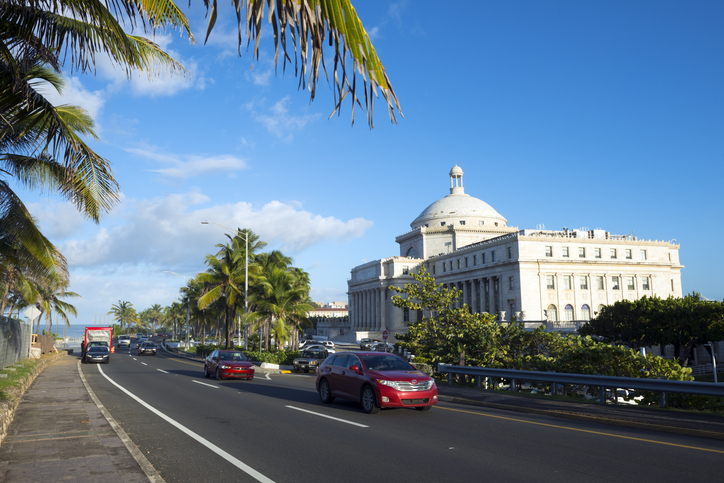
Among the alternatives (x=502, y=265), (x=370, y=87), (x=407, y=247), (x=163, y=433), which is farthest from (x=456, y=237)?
(x=370, y=87)

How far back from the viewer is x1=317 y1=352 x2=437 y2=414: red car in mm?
12773

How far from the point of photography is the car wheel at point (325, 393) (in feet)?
49.9

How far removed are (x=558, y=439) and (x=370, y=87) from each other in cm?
883

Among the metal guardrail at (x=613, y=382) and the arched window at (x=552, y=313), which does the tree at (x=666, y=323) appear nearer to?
the arched window at (x=552, y=313)

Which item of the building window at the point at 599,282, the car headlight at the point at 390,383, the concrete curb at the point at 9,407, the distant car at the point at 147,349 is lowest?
the distant car at the point at 147,349

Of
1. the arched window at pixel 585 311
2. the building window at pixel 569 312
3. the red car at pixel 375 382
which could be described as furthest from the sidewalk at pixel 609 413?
the arched window at pixel 585 311

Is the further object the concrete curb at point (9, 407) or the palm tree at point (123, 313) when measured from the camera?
the palm tree at point (123, 313)

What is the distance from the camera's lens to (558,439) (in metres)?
9.68

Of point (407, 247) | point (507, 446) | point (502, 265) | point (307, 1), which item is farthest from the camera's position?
point (407, 247)

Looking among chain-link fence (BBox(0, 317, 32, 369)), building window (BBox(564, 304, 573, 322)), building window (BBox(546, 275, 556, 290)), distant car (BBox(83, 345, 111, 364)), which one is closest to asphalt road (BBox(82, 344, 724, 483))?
chain-link fence (BBox(0, 317, 32, 369))

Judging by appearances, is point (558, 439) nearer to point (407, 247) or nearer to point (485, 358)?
point (485, 358)

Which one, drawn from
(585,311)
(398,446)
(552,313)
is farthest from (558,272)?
(398,446)

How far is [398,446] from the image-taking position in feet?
30.0

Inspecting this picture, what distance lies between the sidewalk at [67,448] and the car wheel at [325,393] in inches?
228
